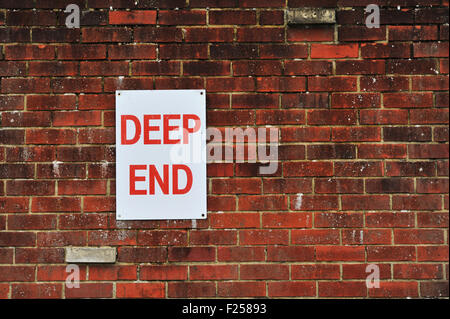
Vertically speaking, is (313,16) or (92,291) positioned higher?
(313,16)

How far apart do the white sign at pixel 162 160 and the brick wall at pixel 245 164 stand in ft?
0.21

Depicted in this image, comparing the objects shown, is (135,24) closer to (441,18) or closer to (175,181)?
(175,181)

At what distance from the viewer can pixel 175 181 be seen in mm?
2627

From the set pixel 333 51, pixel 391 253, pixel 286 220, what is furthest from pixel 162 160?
pixel 391 253

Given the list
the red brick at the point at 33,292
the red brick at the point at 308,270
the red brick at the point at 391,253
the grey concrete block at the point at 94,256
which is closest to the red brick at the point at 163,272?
the grey concrete block at the point at 94,256

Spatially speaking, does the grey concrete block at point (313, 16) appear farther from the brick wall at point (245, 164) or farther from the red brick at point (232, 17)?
the red brick at point (232, 17)

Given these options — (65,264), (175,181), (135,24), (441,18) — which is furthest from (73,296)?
(441,18)

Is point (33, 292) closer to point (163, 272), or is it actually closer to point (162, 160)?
point (163, 272)

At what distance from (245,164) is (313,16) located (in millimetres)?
926

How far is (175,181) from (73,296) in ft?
2.86

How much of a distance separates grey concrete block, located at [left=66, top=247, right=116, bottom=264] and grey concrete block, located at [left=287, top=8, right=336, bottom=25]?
1.67m

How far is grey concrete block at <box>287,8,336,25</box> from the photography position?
104 inches

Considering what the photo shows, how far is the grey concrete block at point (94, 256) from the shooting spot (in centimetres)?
260

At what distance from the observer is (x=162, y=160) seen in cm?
263
